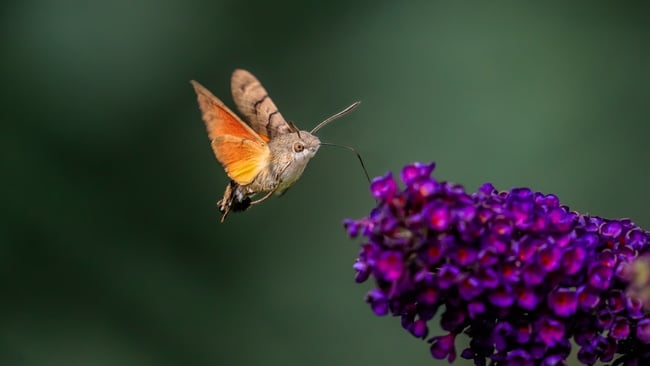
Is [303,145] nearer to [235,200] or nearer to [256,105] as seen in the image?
[256,105]

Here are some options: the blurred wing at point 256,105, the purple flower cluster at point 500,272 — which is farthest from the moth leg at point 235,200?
the purple flower cluster at point 500,272

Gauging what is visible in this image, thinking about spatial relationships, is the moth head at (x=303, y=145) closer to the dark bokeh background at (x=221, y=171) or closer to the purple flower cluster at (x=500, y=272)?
the purple flower cluster at (x=500, y=272)

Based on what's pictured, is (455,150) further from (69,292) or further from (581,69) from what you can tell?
(69,292)

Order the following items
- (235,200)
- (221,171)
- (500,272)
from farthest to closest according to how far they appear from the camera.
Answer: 1. (221,171)
2. (235,200)
3. (500,272)

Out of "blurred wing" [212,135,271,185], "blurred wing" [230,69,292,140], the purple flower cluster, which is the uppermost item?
"blurred wing" [230,69,292,140]

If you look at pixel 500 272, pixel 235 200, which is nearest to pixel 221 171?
pixel 235 200

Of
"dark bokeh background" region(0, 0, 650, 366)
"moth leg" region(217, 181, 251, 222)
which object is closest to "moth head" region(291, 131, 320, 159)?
"moth leg" region(217, 181, 251, 222)

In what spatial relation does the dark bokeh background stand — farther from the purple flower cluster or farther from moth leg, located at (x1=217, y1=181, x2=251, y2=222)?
the purple flower cluster
